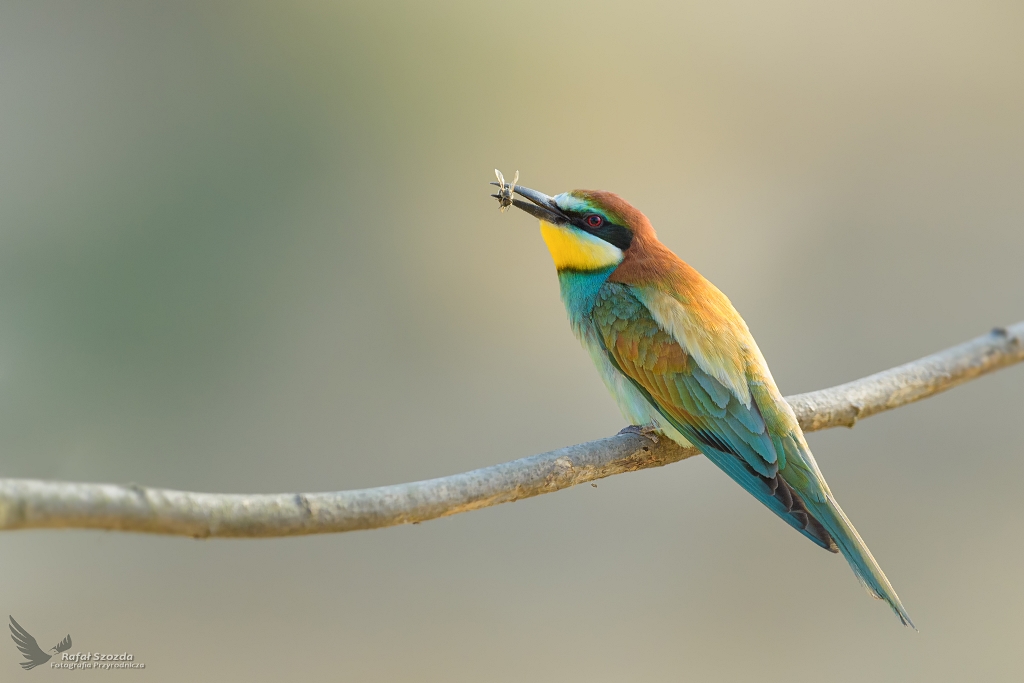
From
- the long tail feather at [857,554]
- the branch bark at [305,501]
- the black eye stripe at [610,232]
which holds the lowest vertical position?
the long tail feather at [857,554]

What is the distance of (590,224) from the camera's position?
167cm

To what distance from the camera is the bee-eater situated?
4.46 ft

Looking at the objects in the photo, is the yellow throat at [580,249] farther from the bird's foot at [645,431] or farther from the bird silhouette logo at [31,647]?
the bird silhouette logo at [31,647]

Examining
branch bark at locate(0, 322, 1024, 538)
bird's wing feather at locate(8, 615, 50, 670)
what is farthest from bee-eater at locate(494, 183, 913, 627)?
bird's wing feather at locate(8, 615, 50, 670)

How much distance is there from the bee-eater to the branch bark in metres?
0.10

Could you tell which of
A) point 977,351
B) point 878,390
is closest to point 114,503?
→ point 878,390

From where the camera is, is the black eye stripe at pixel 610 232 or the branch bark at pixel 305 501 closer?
the branch bark at pixel 305 501

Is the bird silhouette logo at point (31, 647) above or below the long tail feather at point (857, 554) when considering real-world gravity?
above

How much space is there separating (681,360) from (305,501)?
85 cm

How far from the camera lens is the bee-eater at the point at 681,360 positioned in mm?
1358

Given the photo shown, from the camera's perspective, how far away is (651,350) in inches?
59.5

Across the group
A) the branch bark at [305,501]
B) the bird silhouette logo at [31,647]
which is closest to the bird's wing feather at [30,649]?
the bird silhouette logo at [31,647]

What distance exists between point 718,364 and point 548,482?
53 centimetres

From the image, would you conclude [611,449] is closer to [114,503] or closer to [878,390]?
[878,390]
